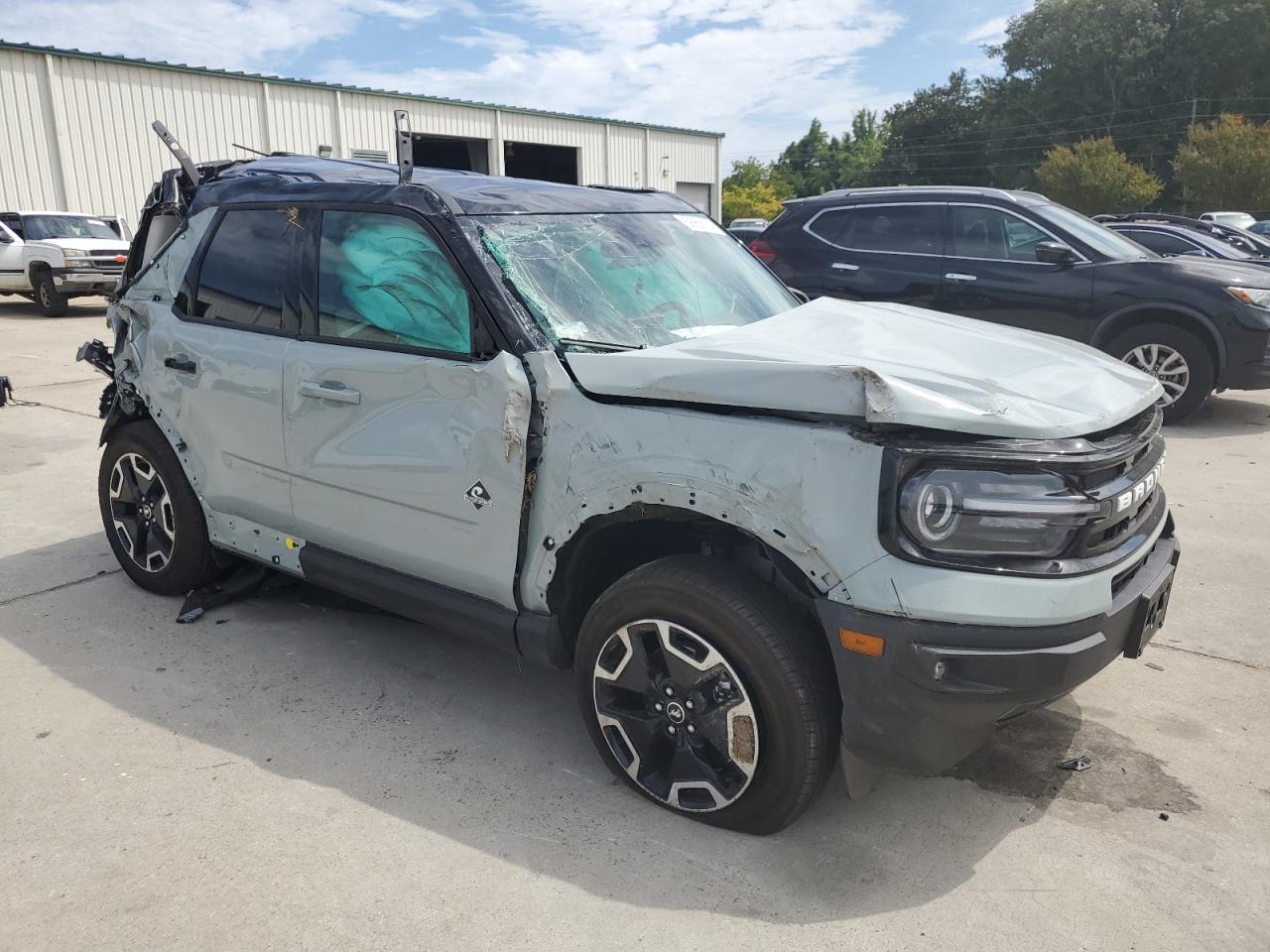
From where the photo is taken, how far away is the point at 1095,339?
7875 mm

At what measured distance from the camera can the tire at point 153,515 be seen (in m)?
4.21

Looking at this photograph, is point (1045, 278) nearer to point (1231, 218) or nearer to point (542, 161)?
point (1231, 218)

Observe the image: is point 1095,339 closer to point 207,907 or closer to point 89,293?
point 207,907

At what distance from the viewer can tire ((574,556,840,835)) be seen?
8.33 ft

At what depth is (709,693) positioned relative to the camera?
2.70 m

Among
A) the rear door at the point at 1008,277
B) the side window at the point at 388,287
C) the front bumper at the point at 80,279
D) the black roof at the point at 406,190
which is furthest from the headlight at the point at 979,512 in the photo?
the front bumper at the point at 80,279

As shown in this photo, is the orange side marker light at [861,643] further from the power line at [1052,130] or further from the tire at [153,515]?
the power line at [1052,130]

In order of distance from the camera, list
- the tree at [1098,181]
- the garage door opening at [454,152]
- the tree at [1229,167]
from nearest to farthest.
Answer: the garage door opening at [454,152]
the tree at [1098,181]
the tree at [1229,167]

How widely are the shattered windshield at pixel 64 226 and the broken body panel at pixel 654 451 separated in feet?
52.6

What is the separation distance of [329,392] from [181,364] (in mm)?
1016

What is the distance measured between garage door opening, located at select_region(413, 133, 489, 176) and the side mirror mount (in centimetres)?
2546

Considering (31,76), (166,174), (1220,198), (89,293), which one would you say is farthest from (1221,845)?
(1220,198)

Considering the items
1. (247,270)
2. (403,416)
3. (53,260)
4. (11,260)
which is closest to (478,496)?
(403,416)

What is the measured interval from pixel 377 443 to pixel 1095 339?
6546 mm
